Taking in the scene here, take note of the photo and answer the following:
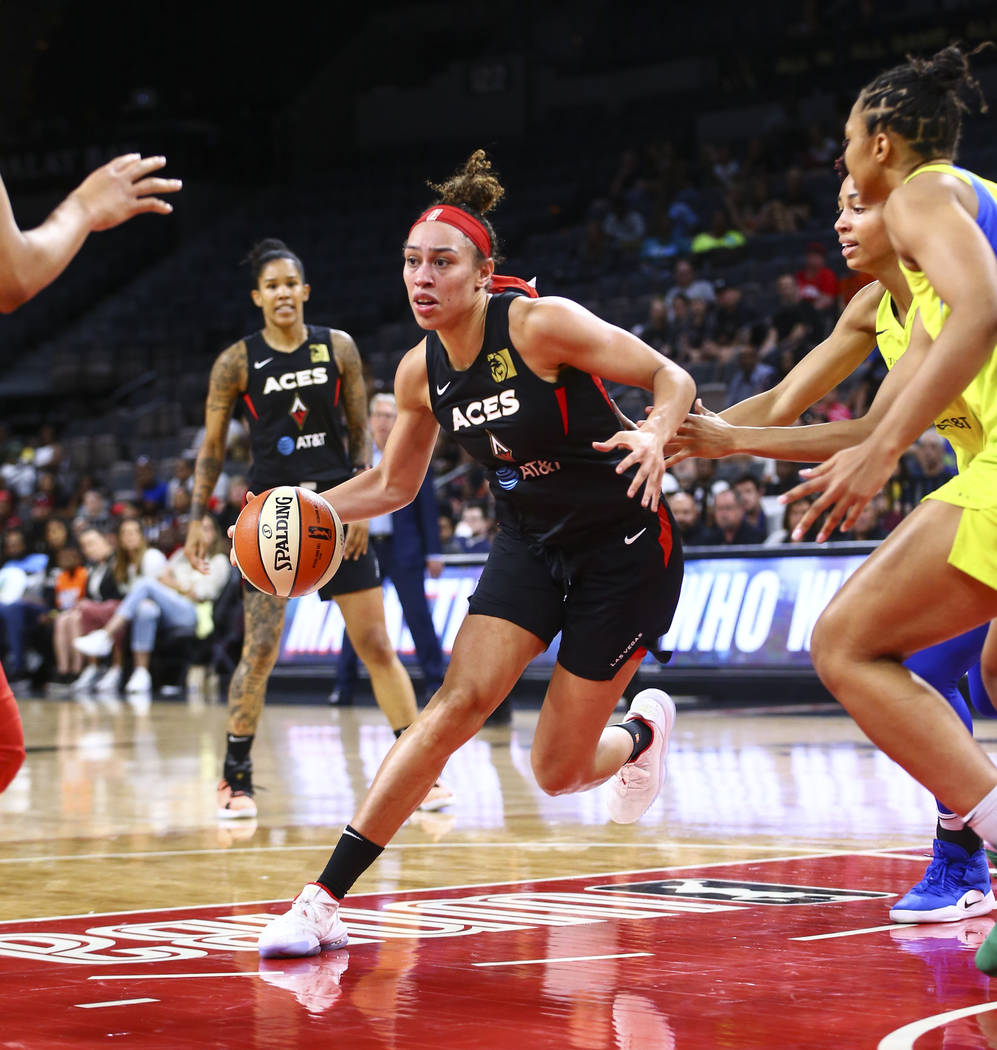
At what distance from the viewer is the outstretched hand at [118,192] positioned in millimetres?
3430

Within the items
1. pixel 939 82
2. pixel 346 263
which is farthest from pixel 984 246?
pixel 346 263

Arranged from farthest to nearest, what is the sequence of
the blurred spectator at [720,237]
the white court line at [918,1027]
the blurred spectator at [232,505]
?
the blurred spectator at [720,237], the blurred spectator at [232,505], the white court line at [918,1027]

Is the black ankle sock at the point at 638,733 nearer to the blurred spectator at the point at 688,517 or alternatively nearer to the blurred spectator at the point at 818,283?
the blurred spectator at the point at 688,517

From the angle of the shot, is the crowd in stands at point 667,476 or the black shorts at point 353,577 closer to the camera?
the black shorts at point 353,577

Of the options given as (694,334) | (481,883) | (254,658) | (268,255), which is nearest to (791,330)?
(694,334)

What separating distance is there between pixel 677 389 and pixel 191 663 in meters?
11.6

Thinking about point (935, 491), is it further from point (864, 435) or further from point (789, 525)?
point (789, 525)

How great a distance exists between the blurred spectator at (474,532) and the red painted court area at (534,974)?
8321 mm

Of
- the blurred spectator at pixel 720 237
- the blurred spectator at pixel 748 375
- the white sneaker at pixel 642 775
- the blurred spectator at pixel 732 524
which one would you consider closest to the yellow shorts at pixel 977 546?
the white sneaker at pixel 642 775

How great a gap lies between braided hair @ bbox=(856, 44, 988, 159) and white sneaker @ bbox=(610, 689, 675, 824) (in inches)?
90.7

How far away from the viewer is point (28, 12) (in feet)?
86.1

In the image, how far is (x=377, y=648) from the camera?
22.2 ft

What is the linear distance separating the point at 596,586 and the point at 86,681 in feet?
38.7

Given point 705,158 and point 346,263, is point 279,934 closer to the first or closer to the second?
point 705,158
